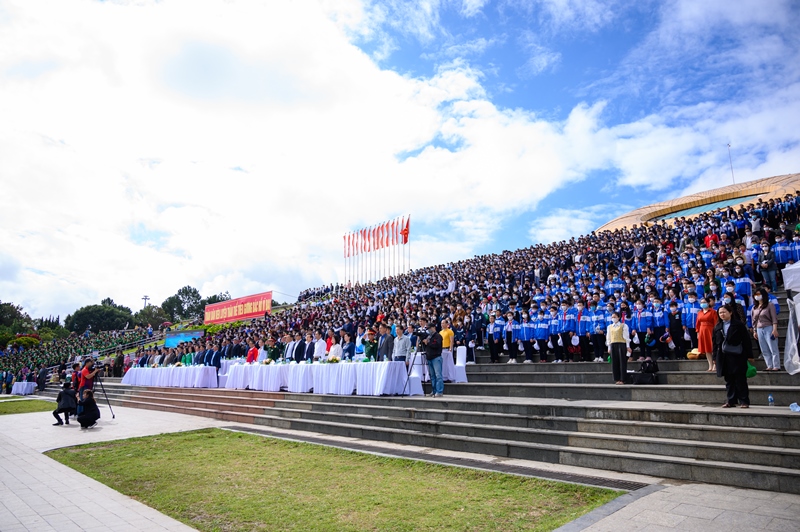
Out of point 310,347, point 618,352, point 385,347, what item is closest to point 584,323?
point 618,352

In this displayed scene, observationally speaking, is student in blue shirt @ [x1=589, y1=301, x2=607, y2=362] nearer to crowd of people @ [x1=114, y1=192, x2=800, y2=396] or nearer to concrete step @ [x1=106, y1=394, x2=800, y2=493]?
crowd of people @ [x1=114, y1=192, x2=800, y2=396]

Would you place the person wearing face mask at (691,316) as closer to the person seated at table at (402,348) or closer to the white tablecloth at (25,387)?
the person seated at table at (402,348)

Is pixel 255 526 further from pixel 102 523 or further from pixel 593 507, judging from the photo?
pixel 593 507

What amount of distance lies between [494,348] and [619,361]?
4.63 m

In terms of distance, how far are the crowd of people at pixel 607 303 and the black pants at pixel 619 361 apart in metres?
0.03

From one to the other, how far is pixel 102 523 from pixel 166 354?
21.7 metres

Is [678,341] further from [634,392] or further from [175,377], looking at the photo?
[175,377]

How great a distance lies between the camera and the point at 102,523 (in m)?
5.84

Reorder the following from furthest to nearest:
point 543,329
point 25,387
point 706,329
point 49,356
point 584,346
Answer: point 49,356 → point 25,387 → point 543,329 → point 584,346 → point 706,329

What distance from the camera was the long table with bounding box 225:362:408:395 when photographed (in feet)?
40.9

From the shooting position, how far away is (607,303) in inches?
497

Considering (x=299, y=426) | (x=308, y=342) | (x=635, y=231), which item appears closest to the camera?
(x=299, y=426)

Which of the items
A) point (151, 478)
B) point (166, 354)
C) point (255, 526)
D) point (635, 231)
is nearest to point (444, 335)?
point (151, 478)

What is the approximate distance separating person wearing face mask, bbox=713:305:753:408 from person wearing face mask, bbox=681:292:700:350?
318 centimetres
